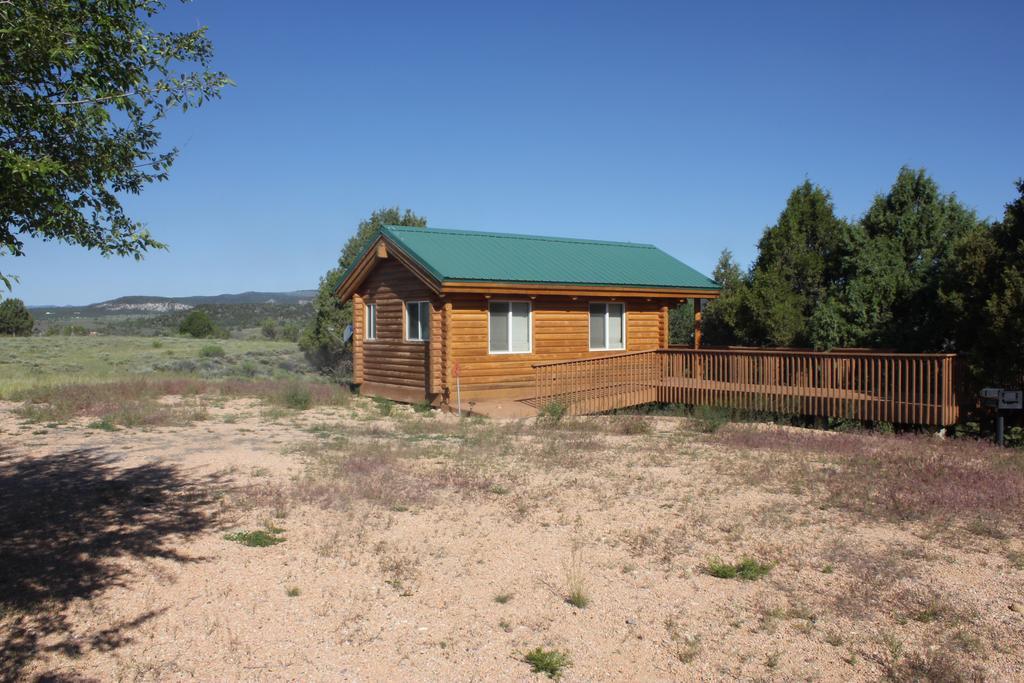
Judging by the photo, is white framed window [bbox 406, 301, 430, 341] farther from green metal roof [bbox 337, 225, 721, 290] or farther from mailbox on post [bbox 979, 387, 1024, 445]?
mailbox on post [bbox 979, 387, 1024, 445]

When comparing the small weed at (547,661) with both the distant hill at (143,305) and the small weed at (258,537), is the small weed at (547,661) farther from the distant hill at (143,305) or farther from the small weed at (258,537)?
the distant hill at (143,305)

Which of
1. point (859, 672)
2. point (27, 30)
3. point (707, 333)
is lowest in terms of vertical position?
point (859, 672)

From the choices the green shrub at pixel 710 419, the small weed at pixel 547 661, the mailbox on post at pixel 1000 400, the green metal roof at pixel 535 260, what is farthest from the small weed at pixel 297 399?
the small weed at pixel 547 661

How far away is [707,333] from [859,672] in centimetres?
2110

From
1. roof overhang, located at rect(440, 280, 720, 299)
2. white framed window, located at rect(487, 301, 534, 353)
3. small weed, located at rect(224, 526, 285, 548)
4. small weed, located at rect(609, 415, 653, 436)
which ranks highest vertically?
roof overhang, located at rect(440, 280, 720, 299)

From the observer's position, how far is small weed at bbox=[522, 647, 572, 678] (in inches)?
201

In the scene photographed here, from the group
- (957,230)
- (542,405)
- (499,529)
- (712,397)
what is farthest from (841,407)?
(499,529)

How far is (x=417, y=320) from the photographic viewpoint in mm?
20141

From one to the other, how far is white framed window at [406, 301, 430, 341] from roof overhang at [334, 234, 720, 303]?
1088mm

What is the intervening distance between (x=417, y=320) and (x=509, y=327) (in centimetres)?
237

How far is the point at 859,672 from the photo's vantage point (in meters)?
5.05

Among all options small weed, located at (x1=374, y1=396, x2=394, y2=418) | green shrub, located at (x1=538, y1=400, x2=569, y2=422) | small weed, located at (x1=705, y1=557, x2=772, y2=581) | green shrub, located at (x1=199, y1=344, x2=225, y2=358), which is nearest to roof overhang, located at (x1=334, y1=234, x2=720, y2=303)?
small weed, located at (x1=374, y1=396, x2=394, y2=418)

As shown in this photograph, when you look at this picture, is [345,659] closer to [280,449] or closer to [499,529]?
[499,529]

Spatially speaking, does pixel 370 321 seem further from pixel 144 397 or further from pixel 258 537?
pixel 258 537
